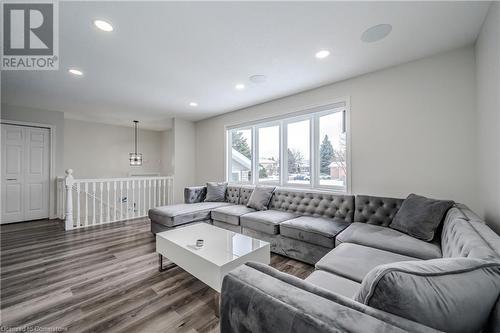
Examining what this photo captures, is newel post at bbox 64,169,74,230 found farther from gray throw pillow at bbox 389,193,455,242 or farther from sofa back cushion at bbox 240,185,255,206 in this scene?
gray throw pillow at bbox 389,193,455,242

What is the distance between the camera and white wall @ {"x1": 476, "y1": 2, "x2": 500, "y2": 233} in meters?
1.62

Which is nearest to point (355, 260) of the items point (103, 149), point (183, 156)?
point (183, 156)

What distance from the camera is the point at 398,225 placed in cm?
228

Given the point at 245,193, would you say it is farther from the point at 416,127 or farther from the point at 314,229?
the point at 416,127

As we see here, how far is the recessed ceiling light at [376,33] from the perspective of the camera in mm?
1964

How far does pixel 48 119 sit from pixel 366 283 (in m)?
6.55

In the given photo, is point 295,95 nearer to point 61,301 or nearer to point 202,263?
point 202,263

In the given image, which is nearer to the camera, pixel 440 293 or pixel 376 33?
pixel 440 293

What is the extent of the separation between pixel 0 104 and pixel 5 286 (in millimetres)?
4042

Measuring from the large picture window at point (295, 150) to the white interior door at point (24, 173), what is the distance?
415cm

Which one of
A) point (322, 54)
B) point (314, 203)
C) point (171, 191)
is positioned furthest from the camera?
point (171, 191)

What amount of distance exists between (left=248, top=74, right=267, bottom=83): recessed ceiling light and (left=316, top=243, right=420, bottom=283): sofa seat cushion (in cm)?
244

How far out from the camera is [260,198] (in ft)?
12.0

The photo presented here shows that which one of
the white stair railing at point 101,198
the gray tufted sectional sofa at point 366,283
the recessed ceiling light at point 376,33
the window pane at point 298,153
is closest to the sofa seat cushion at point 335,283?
the gray tufted sectional sofa at point 366,283
